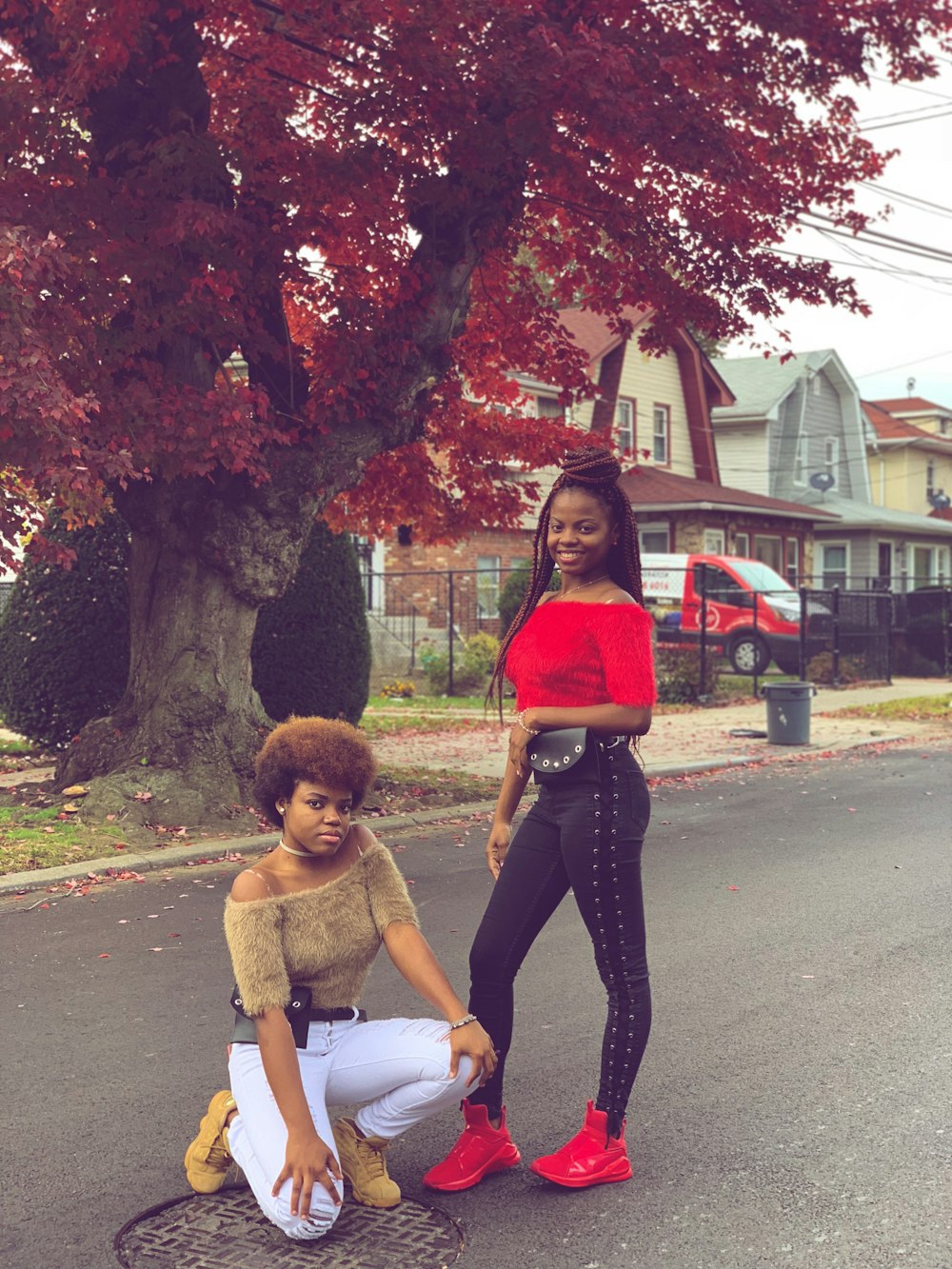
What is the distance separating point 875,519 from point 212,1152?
123 ft

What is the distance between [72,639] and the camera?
12.5m

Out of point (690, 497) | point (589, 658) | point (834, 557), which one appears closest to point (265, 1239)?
point (589, 658)

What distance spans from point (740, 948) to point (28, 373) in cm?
480

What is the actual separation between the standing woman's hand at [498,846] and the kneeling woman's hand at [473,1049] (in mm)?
483

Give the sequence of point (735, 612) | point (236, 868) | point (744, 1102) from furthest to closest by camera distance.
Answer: point (735, 612) → point (236, 868) → point (744, 1102)

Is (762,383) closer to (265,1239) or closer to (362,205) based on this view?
(362,205)

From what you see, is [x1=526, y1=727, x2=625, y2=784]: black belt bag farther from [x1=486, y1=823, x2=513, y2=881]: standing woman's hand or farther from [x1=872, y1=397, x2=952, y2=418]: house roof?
[x1=872, y1=397, x2=952, y2=418]: house roof

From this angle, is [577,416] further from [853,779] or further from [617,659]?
[617,659]

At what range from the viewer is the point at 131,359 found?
9.32m

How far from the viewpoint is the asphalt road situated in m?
3.70

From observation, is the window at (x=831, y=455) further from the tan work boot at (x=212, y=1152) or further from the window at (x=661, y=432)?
the tan work boot at (x=212, y=1152)

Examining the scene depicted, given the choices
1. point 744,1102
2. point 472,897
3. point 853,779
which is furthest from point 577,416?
point 744,1102

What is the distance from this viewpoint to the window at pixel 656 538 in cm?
3306

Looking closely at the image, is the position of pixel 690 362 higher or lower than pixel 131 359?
higher
